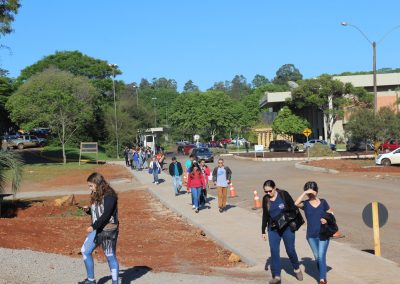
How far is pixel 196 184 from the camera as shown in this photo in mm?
18203

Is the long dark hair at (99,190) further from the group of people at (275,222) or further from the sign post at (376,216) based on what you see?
the sign post at (376,216)

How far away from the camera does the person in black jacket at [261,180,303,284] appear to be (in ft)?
27.2

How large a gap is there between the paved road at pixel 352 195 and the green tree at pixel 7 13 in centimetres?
1609

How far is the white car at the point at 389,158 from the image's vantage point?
37.7 m

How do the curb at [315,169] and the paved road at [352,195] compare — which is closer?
the paved road at [352,195]

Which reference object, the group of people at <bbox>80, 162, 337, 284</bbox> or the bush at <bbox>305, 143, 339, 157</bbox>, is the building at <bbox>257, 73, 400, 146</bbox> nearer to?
the bush at <bbox>305, 143, 339, 157</bbox>

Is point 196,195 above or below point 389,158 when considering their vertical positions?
below

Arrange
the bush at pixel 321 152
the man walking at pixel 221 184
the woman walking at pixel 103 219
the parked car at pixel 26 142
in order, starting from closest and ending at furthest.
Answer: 1. the woman walking at pixel 103 219
2. the man walking at pixel 221 184
3. the bush at pixel 321 152
4. the parked car at pixel 26 142

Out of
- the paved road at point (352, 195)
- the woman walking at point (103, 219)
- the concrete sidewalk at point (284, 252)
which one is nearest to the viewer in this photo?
the woman walking at point (103, 219)

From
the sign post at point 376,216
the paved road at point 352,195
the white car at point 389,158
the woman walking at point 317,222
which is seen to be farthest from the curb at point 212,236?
the white car at point 389,158

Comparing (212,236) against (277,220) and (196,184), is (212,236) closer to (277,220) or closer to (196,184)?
(277,220)

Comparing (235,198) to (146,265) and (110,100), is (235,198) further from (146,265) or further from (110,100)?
(110,100)

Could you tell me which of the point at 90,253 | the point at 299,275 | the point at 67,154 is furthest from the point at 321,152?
the point at 90,253

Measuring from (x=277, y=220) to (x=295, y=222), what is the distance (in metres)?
0.26
